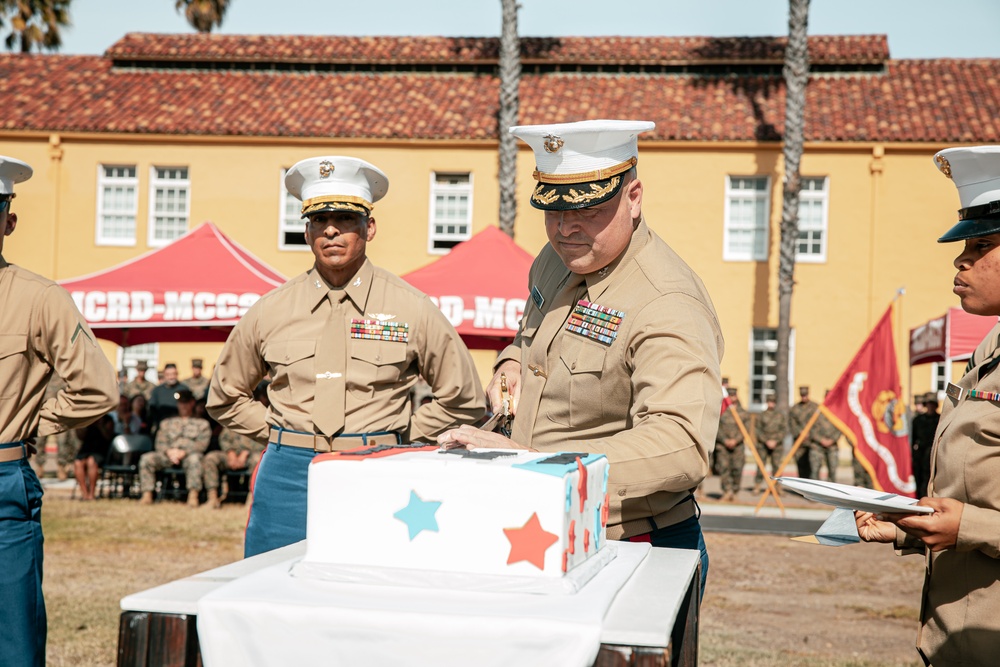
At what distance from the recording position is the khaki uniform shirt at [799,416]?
65.1 feet

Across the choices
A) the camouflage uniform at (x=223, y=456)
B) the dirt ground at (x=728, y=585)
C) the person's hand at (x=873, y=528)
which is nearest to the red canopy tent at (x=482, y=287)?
the dirt ground at (x=728, y=585)

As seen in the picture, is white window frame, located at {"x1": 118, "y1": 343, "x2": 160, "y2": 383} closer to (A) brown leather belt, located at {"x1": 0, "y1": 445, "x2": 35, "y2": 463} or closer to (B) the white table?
(A) brown leather belt, located at {"x1": 0, "y1": 445, "x2": 35, "y2": 463}

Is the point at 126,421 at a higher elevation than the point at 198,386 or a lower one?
lower

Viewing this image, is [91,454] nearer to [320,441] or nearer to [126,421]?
[126,421]

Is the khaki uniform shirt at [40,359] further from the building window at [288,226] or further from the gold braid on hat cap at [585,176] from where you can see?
the building window at [288,226]

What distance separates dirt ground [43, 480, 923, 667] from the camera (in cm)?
687

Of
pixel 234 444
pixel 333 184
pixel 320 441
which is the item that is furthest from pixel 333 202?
pixel 234 444

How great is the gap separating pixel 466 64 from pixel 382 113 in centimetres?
316

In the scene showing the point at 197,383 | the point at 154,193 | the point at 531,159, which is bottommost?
the point at 197,383

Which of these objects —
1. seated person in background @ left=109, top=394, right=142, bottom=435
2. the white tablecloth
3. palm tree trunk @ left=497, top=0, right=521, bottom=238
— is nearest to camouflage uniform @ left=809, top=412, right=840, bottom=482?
palm tree trunk @ left=497, top=0, right=521, bottom=238

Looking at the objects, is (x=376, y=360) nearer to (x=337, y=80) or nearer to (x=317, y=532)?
(x=317, y=532)

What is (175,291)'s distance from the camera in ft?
44.0

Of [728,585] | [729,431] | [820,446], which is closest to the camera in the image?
[728,585]

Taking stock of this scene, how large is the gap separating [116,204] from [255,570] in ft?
89.1
